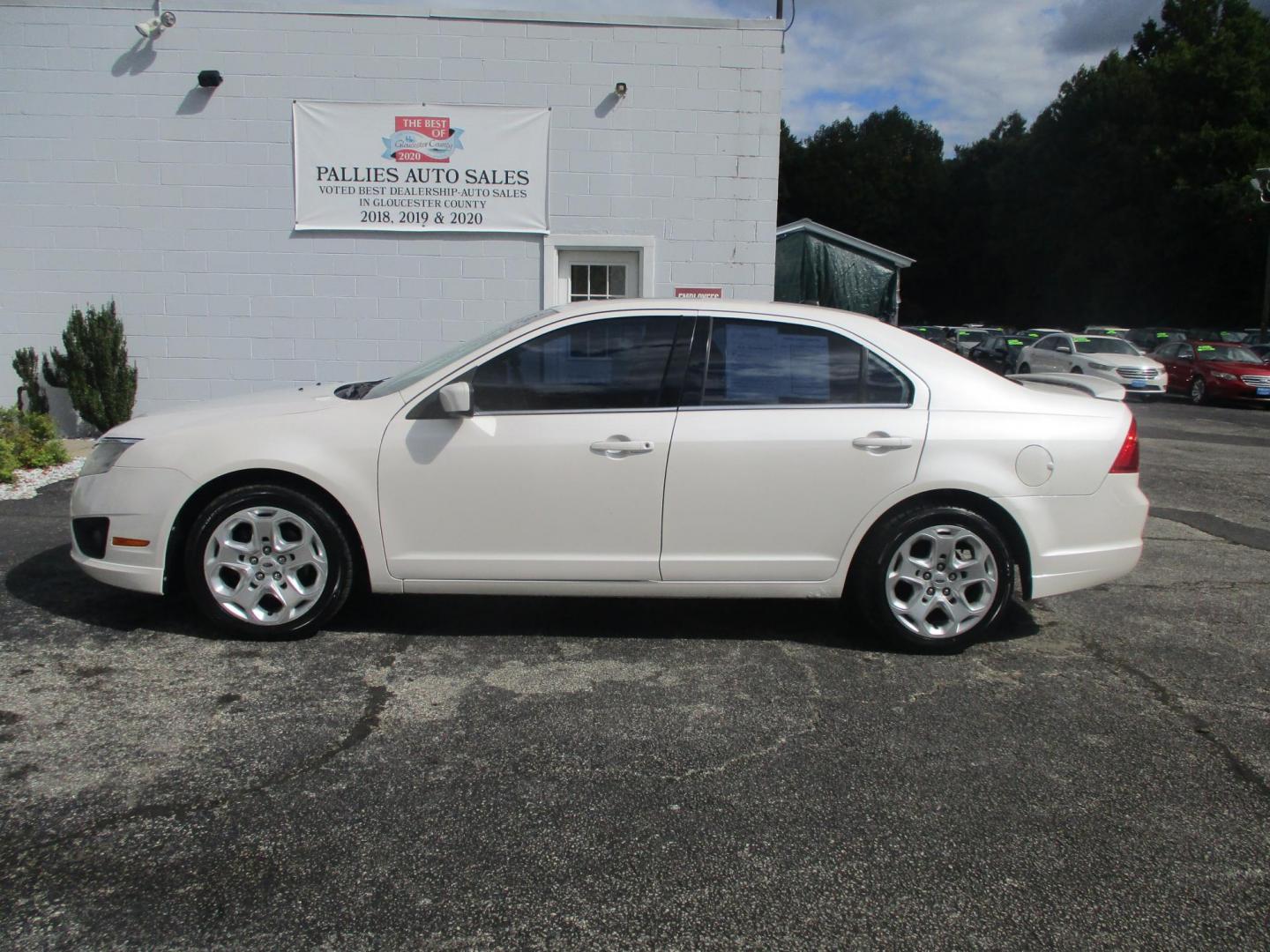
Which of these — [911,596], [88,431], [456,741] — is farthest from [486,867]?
[88,431]

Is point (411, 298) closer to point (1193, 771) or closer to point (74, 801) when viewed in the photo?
point (74, 801)

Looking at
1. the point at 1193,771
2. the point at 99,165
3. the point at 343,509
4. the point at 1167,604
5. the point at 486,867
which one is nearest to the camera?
the point at 486,867

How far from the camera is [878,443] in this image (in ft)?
15.3

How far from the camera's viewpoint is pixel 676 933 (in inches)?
104

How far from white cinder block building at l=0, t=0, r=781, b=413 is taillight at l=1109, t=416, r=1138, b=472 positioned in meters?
6.22

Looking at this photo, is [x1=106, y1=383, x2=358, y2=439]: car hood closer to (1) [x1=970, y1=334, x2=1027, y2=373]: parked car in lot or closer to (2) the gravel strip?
(2) the gravel strip

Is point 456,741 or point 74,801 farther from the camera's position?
point 456,741

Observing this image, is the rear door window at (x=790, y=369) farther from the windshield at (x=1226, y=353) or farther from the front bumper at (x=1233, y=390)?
the windshield at (x=1226, y=353)

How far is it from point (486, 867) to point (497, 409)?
2252 mm

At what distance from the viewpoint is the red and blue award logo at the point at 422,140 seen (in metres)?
10.4

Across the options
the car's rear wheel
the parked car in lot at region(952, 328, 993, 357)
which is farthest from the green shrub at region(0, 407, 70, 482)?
the parked car in lot at region(952, 328, 993, 357)

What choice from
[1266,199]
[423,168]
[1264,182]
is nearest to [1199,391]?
[1264,182]

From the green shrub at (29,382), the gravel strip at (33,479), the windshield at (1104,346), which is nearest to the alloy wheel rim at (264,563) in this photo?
the gravel strip at (33,479)

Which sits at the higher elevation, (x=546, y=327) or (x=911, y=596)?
(x=546, y=327)
